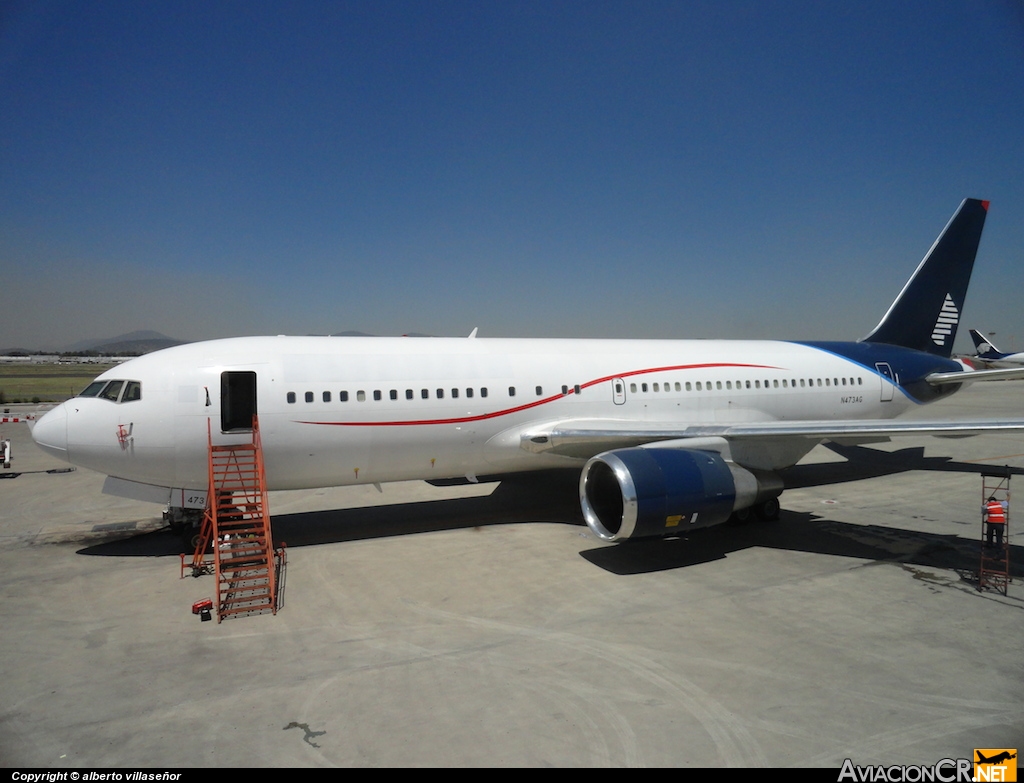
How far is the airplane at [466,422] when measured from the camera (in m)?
10.8

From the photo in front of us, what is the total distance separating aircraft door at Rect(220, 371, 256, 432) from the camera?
11.2 m

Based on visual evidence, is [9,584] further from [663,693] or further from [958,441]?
[958,441]

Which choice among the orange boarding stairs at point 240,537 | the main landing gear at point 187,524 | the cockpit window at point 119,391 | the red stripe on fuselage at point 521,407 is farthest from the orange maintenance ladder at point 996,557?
the cockpit window at point 119,391

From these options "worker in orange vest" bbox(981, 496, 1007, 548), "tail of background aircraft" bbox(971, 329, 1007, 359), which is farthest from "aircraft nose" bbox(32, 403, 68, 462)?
"tail of background aircraft" bbox(971, 329, 1007, 359)

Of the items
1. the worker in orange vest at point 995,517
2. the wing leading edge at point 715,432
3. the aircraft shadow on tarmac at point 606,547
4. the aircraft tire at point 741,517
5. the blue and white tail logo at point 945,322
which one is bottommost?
the aircraft shadow on tarmac at point 606,547

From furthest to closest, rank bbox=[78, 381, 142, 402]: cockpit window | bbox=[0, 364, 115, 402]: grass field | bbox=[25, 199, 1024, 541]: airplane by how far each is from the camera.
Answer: bbox=[0, 364, 115, 402]: grass field
bbox=[78, 381, 142, 402]: cockpit window
bbox=[25, 199, 1024, 541]: airplane

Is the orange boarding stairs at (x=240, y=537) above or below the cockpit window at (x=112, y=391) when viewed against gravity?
below

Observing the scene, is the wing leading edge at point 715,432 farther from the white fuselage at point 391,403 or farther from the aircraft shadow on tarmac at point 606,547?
the aircraft shadow on tarmac at point 606,547

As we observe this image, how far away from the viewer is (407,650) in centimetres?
775

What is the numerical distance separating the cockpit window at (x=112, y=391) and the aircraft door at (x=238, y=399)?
180cm

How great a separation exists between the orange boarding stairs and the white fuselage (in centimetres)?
30

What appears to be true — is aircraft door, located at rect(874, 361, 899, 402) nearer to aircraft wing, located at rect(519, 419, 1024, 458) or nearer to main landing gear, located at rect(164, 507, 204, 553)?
aircraft wing, located at rect(519, 419, 1024, 458)

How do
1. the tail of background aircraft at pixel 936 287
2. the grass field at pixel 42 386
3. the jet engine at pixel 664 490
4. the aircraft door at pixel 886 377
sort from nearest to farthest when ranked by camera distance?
the jet engine at pixel 664 490 < the aircraft door at pixel 886 377 < the tail of background aircraft at pixel 936 287 < the grass field at pixel 42 386

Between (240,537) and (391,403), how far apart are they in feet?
12.4
